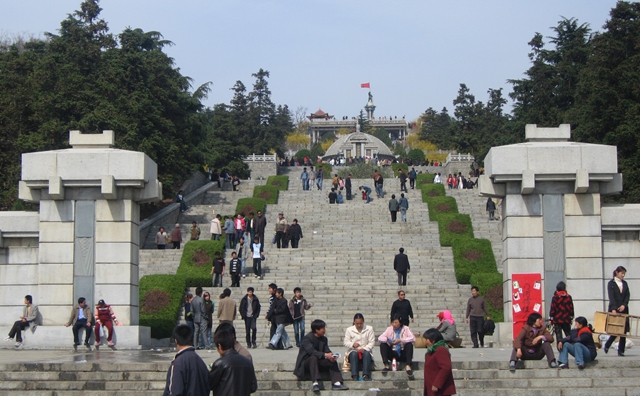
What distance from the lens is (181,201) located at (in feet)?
132

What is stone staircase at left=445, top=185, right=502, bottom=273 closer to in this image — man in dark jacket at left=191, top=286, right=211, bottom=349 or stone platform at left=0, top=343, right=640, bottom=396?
man in dark jacket at left=191, top=286, right=211, bottom=349

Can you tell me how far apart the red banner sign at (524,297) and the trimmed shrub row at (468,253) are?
16.3 ft

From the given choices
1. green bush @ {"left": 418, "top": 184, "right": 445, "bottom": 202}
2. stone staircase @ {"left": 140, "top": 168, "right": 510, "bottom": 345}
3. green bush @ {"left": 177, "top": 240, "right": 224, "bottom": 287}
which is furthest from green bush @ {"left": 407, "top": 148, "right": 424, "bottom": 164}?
green bush @ {"left": 177, "top": 240, "right": 224, "bottom": 287}

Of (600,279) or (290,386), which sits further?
(600,279)

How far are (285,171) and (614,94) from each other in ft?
107

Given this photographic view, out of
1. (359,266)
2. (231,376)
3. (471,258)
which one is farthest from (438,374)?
(359,266)

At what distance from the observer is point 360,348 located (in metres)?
14.5

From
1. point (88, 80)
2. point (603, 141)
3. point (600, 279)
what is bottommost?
point (600, 279)

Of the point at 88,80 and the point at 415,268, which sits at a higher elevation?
the point at 88,80

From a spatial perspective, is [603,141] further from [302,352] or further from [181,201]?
[302,352]

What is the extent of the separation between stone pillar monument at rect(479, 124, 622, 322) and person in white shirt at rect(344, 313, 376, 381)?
17.8ft

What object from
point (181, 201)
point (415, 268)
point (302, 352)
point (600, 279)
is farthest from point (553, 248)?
point (181, 201)

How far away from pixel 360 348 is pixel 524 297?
549cm

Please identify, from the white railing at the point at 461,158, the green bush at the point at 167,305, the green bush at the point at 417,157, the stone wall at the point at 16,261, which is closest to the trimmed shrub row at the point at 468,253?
the green bush at the point at 167,305
